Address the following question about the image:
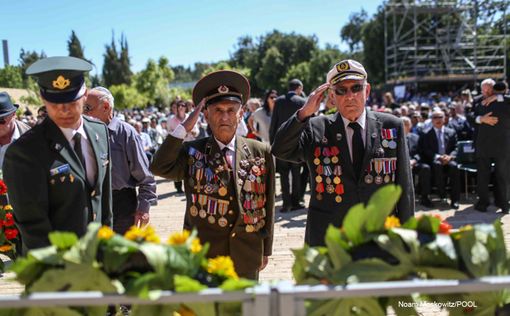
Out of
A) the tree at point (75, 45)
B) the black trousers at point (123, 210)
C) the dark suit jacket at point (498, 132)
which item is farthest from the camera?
the tree at point (75, 45)

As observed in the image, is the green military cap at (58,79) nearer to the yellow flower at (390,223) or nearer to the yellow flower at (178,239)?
the yellow flower at (178,239)

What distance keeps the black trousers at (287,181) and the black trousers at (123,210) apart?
494 centimetres

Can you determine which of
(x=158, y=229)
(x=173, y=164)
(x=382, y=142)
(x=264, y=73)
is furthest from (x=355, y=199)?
(x=264, y=73)

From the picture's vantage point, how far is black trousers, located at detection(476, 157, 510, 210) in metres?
8.59

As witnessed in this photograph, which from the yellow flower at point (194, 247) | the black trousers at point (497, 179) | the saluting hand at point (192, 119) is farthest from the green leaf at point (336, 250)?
the black trousers at point (497, 179)

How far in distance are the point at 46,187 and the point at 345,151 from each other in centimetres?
178

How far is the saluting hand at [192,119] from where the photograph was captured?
2970 millimetres

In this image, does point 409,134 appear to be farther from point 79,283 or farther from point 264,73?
point 264,73

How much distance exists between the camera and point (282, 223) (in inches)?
324

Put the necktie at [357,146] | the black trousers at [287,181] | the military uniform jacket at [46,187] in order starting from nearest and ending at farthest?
1. the military uniform jacket at [46,187]
2. the necktie at [357,146]
3. the black trousers at [287,181]

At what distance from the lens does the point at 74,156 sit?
2637 mm

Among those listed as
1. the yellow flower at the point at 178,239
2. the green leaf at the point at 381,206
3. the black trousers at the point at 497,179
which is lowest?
the black trousers at the point at 497,179

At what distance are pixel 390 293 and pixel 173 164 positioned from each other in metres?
1.86

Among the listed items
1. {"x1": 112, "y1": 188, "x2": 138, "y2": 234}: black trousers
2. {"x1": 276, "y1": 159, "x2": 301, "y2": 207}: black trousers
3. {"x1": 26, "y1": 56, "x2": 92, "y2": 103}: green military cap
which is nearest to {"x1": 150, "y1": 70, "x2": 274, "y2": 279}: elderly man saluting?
{"x1": 26, "y1": 56, "x2": 92, "y2": 103}: green military cap
